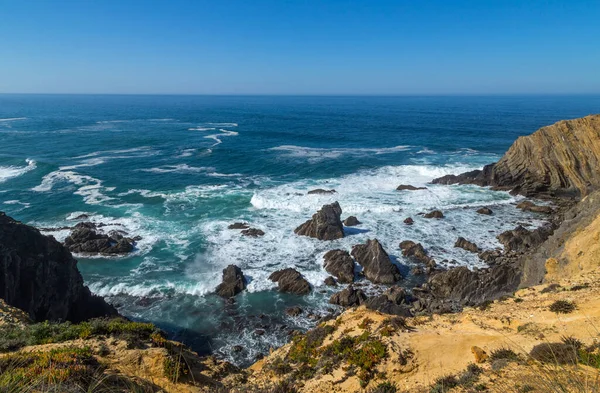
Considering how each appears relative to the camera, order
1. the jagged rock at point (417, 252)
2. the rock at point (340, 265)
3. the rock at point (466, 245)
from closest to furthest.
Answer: the rock at point (340, 265) < the jagged rock at point (417, 252) < the rock at point (466, 245)

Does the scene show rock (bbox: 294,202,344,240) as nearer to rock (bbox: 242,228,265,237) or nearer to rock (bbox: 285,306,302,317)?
rock (bbox: 242,228,265,237)

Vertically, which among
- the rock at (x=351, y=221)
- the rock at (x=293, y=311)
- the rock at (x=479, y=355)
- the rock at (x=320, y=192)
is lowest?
the rock at (x=293, y=311)

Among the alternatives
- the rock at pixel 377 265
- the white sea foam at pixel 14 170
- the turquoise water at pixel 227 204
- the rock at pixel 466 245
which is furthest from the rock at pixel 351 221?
the white sea foam at pixel 14 170

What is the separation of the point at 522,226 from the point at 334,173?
29.4 m

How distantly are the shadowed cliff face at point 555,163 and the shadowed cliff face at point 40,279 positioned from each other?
1958 inches

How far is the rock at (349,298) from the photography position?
2602cm

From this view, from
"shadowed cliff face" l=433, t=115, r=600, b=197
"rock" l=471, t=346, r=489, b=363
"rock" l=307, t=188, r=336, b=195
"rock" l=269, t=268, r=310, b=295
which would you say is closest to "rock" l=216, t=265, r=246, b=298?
"rock" l=269, t=268, r=310, b=295

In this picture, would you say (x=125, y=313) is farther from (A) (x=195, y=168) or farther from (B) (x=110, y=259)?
(A) (x=195, y=168)

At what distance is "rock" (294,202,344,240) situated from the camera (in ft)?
117

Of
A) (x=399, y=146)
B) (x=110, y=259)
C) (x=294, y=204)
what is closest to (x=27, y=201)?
(x=110, y=259)

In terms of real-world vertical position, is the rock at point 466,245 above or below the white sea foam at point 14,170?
below

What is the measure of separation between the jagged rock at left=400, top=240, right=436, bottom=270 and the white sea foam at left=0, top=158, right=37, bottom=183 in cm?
5799

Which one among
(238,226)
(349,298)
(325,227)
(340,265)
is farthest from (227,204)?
(349,298)

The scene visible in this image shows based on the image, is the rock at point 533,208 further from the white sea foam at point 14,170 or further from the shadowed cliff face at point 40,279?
the white sea foam at point 14,170
